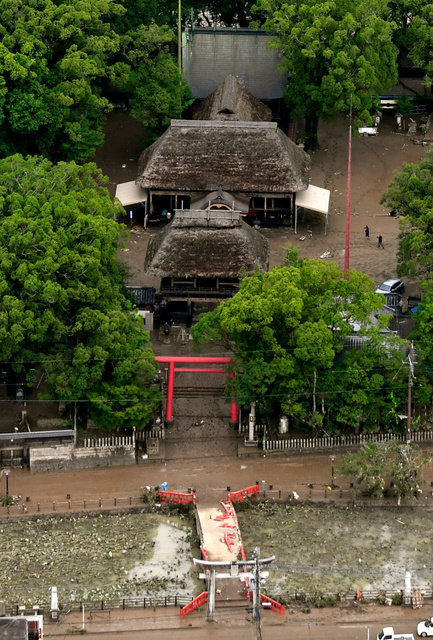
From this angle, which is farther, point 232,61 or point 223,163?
point 232,61

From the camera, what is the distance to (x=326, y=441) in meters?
105

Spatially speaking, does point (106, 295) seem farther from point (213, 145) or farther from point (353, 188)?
point (353, 188)

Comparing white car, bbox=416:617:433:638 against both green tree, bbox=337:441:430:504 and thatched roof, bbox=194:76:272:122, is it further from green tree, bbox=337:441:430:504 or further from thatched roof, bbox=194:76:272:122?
thatched roof, bbox=194:76:272:122

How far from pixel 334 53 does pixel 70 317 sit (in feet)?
106

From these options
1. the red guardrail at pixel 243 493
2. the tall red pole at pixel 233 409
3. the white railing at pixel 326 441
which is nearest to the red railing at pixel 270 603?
the red guardrail at pixel 243 493

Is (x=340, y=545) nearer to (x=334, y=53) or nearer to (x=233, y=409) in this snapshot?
(x=233, y=409)

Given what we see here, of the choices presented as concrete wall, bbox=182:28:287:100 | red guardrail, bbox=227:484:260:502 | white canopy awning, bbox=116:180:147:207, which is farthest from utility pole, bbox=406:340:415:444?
→ concrete wall, bbox=182:28:287:100

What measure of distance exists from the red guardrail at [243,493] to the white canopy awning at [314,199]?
2672 centimetres

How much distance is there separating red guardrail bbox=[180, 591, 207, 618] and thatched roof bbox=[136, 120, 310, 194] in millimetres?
35405

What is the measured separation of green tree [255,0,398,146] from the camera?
12638cm

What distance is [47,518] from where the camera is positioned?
329 ft

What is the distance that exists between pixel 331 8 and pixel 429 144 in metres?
12.6

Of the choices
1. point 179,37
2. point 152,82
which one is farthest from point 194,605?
point 179,37

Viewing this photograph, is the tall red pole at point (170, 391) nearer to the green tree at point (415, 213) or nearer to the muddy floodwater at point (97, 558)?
the muddy floodwater at point (97, 558)
